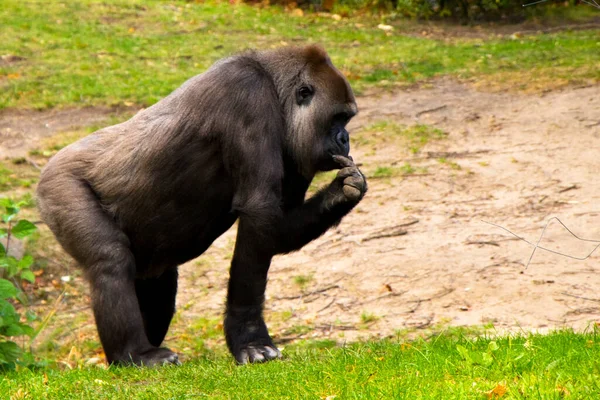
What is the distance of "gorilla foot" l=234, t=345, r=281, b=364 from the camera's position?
15.2 feet

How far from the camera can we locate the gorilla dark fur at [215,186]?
4641 millimetres

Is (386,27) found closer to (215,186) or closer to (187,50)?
(187,50)

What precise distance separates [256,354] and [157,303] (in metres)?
1.17

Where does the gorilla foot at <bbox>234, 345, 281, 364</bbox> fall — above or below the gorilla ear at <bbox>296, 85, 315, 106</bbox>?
below

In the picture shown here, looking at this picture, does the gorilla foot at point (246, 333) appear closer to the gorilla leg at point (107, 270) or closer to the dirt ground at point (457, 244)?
→ the gorilla leg at point (107, 270)

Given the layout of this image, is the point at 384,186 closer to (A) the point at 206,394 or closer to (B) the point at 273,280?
(B) the point at 273,280

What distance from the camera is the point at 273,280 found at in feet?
23.8

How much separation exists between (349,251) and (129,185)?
9.30 feet

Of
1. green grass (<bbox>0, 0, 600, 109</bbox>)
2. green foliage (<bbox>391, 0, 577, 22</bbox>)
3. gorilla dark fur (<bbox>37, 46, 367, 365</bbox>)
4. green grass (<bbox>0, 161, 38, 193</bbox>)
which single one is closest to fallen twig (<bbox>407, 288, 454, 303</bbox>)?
gorilla dark fur (<bbox>37, 46, 367, 365</bbox>)

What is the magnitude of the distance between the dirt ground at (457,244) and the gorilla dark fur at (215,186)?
1.40 m

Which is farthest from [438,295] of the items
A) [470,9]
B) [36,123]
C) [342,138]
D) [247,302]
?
[470,9]

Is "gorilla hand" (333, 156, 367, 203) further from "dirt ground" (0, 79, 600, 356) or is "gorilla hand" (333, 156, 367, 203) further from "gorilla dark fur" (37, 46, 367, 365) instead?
"dirt ground" (0, 79, 600, 356)

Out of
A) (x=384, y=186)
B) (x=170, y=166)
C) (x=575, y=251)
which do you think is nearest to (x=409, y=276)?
(x=575, y=251)

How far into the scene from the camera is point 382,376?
3.63m
